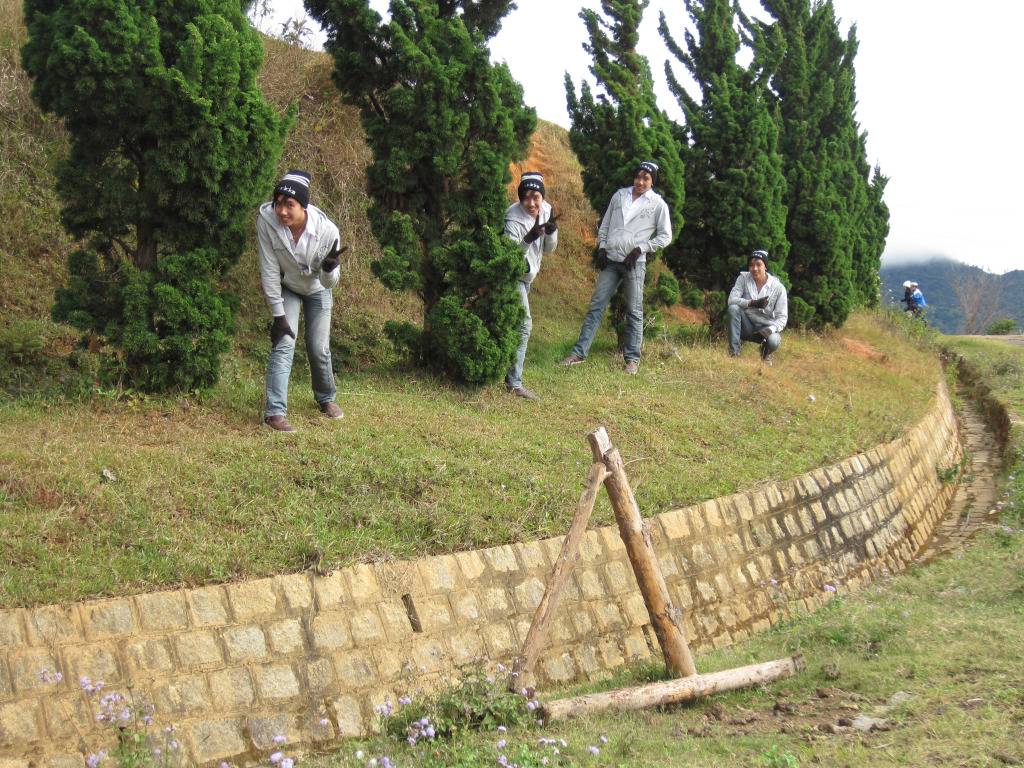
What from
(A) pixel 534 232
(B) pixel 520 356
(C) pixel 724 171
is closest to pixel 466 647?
(B) pixel 520 356

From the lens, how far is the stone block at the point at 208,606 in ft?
17.1

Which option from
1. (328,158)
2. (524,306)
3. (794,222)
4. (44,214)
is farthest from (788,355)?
(44,214)

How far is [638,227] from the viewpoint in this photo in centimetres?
1100

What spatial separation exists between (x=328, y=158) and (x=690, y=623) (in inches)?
348

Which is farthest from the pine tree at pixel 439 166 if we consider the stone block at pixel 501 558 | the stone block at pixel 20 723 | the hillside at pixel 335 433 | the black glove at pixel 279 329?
the stone block at pixel 20 723

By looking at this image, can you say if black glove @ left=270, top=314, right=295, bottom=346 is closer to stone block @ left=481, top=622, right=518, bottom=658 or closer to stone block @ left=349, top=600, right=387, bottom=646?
stone block @ left=349, top=600, right=387, bottom=646

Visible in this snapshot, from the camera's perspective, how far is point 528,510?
6.93 metres

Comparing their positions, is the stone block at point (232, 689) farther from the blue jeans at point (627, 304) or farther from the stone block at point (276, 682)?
the blue jeans at point (627, 304)

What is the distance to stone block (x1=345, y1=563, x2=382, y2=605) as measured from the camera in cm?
573

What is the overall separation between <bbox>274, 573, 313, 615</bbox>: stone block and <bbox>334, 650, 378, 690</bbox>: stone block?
327 millimetres

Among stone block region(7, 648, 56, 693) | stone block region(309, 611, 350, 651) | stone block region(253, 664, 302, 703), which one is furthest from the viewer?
stone block region(309, 611, 350, 651)

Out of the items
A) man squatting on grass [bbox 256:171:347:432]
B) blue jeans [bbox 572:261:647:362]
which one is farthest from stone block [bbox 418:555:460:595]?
blue jeans [bbox 572:261:647:362]

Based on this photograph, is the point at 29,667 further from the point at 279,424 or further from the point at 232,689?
the point at 279,424

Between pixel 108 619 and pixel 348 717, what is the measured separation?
4.30 feet
